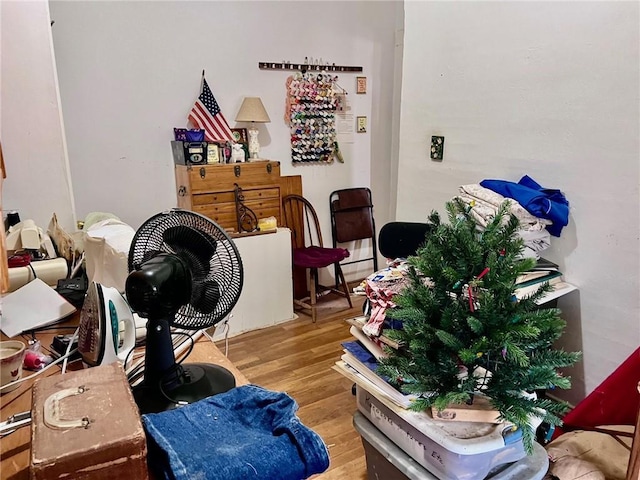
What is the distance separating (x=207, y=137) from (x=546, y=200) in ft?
7.88

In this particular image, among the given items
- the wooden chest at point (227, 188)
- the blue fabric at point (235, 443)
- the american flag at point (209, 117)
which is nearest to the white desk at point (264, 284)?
the wooden chest at point (227, 188)

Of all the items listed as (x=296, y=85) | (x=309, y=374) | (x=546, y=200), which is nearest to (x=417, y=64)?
(x=546, y=200)

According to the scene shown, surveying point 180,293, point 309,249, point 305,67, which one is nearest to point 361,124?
point 305,67

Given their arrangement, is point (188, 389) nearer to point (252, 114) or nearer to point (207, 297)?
point (207, 297)

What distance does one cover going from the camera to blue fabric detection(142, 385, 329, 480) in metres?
0.67

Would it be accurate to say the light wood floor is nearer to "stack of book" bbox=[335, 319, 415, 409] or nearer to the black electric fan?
"stack of book" bbox=[335, 319, 415, 409]

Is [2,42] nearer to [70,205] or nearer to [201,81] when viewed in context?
[70,205]

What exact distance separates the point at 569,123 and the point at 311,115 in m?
2.31

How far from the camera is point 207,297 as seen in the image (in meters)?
1.08

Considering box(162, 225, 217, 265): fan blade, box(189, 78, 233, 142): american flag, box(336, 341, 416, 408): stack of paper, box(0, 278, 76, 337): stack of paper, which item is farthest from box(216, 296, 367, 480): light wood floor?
box(189, 78, 233, 142): american flag

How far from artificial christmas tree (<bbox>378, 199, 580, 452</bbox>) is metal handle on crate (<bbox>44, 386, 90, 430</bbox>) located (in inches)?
33.6

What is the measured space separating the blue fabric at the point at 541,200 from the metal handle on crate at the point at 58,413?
1.74m

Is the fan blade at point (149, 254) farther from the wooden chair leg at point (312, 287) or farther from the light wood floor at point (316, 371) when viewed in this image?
the wooden chair leg at point (312, 287)

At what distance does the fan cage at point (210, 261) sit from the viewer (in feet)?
3.47
